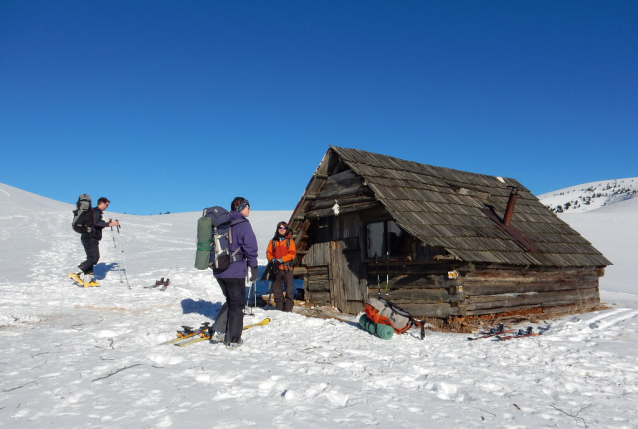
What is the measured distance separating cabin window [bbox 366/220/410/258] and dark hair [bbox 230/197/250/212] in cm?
442

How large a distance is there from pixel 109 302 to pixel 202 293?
308cm

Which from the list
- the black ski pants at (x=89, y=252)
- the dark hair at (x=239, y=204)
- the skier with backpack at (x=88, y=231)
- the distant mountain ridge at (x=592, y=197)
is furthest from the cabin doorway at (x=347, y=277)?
the distant mountain ridge at (x=592, y=197)

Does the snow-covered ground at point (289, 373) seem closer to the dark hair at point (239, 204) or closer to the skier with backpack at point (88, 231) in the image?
the skier with backpack at point (88, 231)

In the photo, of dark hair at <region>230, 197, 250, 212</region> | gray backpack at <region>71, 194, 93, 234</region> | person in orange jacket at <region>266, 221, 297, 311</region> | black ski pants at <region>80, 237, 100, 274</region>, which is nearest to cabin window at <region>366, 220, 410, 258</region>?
person in orange jacket at <region>266, 221, 297, 311</region>

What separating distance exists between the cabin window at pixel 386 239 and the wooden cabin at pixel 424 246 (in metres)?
0.02

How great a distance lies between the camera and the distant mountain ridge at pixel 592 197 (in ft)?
209

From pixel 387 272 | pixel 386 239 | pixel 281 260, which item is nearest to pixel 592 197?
pixel 386 239

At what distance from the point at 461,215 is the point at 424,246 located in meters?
2.03

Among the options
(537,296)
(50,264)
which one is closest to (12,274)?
(50,264)

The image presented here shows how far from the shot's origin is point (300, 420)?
4023 millimetres

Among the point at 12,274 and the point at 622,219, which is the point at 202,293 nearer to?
the point at 12,274

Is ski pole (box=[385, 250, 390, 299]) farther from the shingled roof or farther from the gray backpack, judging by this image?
the gray backpack

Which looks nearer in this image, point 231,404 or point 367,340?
point 231,404

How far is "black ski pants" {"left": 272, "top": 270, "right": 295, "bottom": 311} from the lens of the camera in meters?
10.3
